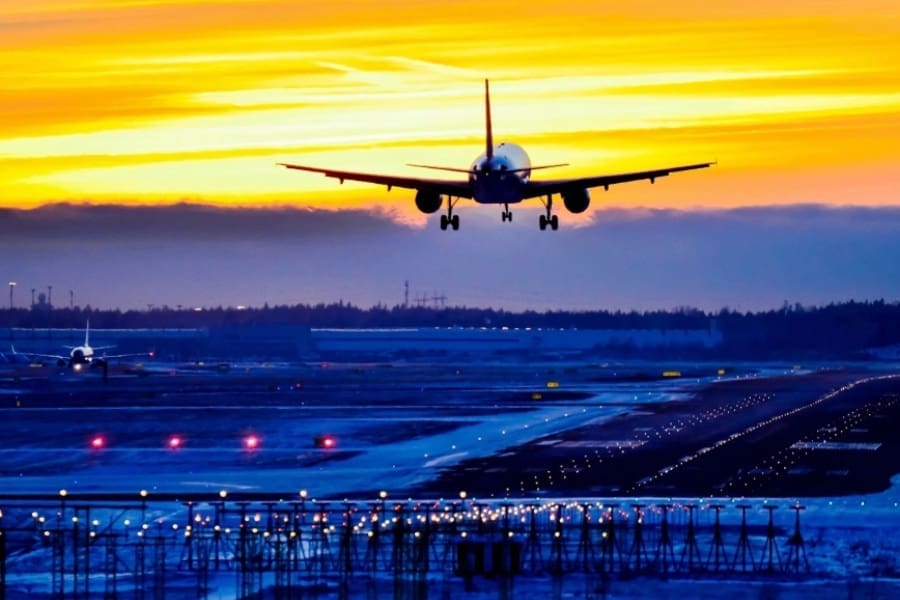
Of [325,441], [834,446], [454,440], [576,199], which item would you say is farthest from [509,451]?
[834,446]

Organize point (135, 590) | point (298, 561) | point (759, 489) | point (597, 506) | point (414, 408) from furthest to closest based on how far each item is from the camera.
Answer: point (414, 408)
point (759, 489)
point (597, 506)
point (298, 561)
point (135, 590)

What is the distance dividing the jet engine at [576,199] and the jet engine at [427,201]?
24.2 feet

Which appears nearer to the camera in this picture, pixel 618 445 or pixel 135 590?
pixel 135 590

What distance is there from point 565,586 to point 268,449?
49871 millimetres

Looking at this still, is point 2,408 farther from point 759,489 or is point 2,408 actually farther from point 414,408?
point 759,489

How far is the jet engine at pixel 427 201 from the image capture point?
352 feet

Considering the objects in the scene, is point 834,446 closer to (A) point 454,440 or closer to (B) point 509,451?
(B) point 509,451

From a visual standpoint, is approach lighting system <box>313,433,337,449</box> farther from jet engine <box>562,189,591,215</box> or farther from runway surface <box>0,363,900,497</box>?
jet engine <box>562,189,591,215</box>

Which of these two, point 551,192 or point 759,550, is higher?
point 551,192

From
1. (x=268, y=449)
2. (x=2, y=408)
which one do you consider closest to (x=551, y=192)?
(x=268, y=449)

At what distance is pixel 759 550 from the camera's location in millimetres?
65000

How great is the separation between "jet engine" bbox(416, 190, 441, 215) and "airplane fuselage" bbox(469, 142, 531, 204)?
5.17 meters

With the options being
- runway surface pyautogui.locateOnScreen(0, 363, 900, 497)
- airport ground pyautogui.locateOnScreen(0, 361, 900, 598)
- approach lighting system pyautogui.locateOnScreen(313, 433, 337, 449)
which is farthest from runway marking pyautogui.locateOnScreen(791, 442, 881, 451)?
approach lighting system pyautogui.locateOnScreen(313, 433, 337, 449)

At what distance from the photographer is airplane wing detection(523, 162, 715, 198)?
339 ft
